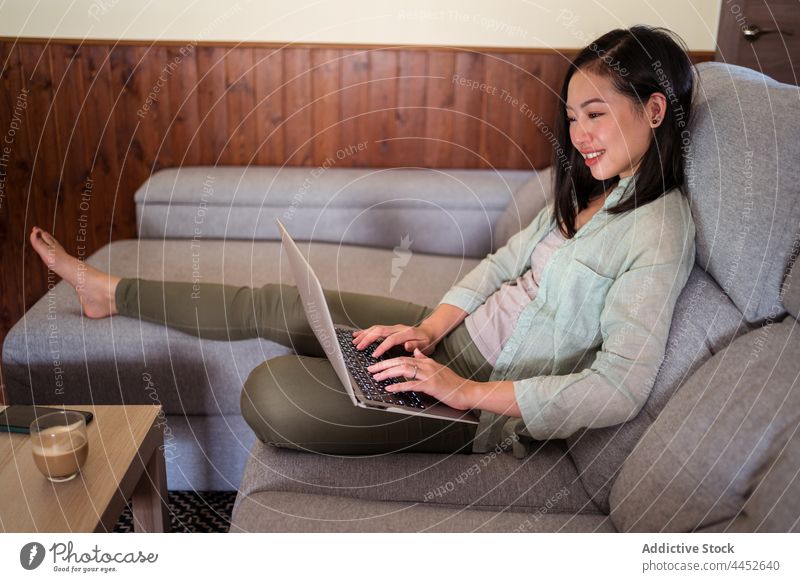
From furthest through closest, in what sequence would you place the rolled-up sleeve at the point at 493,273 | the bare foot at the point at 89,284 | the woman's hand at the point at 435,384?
the bare foot at the point at 89,284 → the rolled-up sleeve at the point at 493,273 → the woman's hand at the point at 435,384

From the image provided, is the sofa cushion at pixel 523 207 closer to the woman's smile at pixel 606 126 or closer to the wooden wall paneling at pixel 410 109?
the wooden wall paneling at pixel 410 109

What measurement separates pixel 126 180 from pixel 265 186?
0.57m

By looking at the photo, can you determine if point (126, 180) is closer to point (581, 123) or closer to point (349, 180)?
point (349, 180)

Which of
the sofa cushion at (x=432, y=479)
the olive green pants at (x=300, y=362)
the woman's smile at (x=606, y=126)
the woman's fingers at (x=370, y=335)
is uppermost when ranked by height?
the woman's smile at (x=606, y=126)

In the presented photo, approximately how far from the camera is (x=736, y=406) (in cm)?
89

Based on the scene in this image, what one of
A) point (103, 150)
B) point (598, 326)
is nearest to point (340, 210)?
point (103, 150)

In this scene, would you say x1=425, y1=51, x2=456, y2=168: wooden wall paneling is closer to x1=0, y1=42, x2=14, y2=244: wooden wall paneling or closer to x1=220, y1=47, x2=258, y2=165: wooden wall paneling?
x1=220, y1=47, x2=258, y2=165: wooden wall paneling

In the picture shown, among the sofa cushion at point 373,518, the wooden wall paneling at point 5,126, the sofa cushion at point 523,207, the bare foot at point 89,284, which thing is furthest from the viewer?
the wooden wall paneling at point 5,126

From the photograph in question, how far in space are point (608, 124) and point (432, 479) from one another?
0.56 m

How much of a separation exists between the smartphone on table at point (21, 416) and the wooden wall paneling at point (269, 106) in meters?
1.35

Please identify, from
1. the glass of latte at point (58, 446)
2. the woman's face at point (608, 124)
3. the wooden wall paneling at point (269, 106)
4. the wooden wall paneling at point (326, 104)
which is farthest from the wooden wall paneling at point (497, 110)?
the glass of latte at point (58, 446)

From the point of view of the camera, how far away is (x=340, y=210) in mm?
2043

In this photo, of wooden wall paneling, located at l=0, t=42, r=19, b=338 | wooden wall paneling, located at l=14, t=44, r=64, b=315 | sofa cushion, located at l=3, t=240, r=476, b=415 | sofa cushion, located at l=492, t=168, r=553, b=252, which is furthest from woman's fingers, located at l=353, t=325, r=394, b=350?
wooden wall paneling, located at l=0, t=42, r=19, b=338

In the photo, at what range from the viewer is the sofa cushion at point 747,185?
0.95 m
